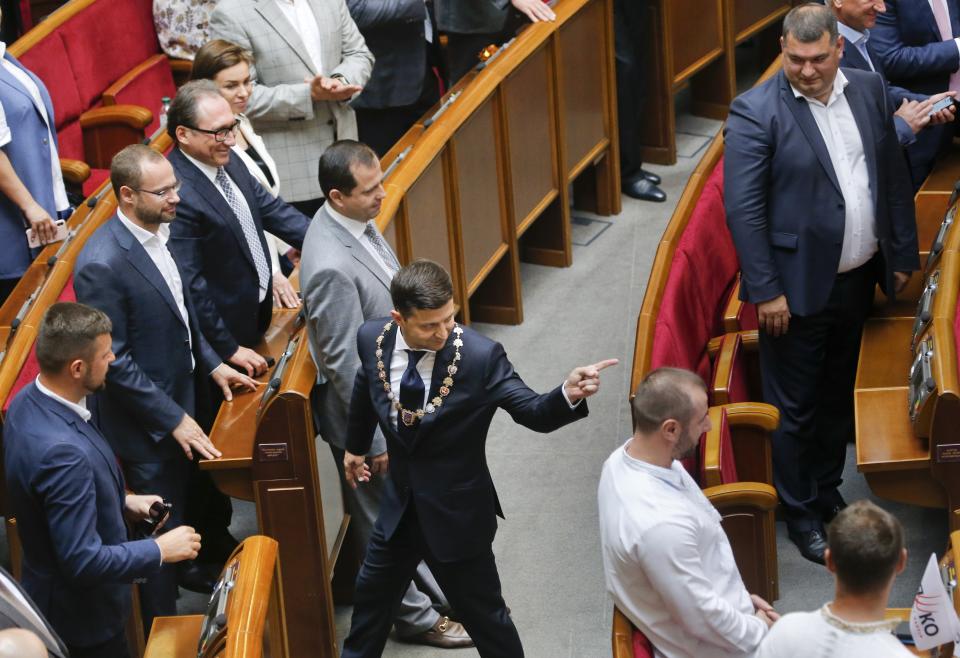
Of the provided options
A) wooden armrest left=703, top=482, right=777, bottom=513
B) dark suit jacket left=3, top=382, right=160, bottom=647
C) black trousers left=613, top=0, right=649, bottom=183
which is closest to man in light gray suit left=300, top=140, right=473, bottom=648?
dark suit jacket left=3, top=382, right=160, bottom=647

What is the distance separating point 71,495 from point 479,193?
7.11ft

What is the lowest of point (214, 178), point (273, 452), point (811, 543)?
point (811, 543)

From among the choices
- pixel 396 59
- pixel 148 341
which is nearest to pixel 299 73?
pixel 396 59

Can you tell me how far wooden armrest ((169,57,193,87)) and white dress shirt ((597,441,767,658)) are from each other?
348 cm

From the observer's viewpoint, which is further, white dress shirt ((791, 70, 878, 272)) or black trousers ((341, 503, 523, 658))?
white dress shirt ((791, 70, 878, 272))

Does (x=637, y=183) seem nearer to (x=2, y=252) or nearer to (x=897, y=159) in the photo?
(x=897, y=159)

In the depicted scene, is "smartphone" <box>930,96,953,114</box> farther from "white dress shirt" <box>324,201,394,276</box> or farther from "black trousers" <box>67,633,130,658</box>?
"black trousers" <box>67,633,130,658</box>

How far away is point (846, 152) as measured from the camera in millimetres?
3354

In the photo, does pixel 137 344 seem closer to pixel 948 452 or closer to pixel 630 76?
Answer: pixel 948 452

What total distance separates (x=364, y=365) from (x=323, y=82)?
1310 mm

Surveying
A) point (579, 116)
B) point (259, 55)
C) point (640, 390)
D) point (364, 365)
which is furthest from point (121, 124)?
point (640, 390)

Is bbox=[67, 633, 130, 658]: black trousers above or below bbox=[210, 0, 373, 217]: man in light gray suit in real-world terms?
below

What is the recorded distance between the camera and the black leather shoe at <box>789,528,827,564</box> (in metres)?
3.54

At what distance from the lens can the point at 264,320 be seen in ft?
11.6
